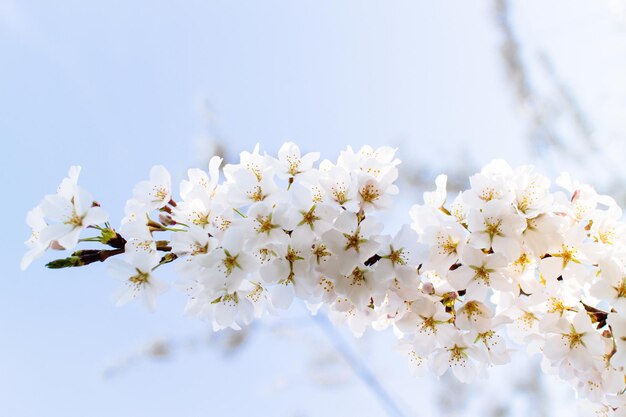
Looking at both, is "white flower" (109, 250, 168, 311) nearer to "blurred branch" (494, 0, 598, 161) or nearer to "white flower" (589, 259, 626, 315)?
"white flower" (589, 259, 626, 315)

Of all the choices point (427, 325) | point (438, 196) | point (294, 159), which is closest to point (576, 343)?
point (427, 325)

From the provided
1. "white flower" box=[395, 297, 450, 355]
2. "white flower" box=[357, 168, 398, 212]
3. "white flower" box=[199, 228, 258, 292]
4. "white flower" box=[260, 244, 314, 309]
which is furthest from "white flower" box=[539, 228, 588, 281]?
"white flower" box=[199, 228, 258, 292]

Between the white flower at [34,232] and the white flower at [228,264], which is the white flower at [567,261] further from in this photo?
the white flower at [34,232]

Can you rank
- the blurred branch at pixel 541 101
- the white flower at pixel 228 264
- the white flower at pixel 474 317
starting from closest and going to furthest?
the white flower at pixel 228 264 → the white flower at pixel 474 317 → the blurred branch at pixel 541 101

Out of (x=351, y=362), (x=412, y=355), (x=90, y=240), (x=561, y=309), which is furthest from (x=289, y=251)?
(x=351, y=362)

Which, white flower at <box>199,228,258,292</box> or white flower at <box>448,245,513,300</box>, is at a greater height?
white flower at <box>199,228,258,292</box>

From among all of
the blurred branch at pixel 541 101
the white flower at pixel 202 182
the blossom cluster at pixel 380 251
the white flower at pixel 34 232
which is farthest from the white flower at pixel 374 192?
the blurred branch at pixel 541 101

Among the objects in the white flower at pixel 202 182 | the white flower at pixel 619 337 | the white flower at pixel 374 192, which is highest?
the white flower at pixel 202 182

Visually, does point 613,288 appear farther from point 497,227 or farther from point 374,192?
point 374,192
